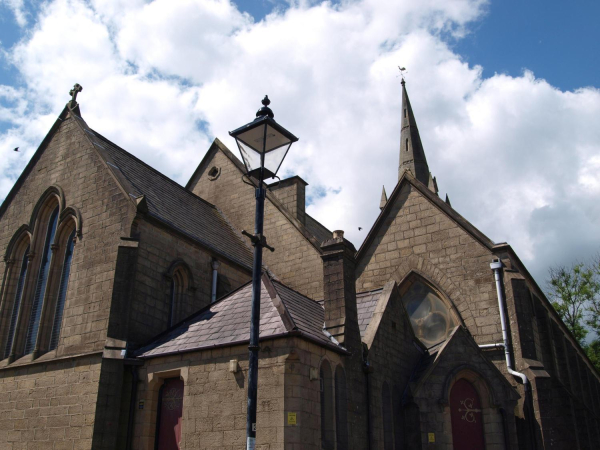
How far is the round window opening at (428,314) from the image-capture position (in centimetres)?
1888

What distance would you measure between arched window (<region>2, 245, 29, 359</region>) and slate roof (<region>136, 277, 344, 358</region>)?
19.1 feet

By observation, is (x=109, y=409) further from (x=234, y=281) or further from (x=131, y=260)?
(x=234, y=281)

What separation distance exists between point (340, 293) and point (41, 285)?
974 cm

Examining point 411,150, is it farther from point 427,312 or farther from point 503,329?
point 503,329

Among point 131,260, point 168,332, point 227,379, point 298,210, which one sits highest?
point 298,210

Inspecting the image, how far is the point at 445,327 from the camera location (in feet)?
61.8

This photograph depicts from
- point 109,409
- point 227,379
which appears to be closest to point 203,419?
point 227,379

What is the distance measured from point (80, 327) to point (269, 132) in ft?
28.9

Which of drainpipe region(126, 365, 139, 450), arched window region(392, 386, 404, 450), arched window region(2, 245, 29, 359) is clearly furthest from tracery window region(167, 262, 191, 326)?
arched window region(392, 386, 404, 450)

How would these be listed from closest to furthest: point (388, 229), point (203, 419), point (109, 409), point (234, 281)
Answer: point (203, 419)
point (109, 409)
point (234, 281)
point (388, 229)

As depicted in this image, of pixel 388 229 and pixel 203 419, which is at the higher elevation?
pixel 388 229

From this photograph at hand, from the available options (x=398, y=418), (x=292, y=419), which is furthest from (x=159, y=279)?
(x=398, y=418)

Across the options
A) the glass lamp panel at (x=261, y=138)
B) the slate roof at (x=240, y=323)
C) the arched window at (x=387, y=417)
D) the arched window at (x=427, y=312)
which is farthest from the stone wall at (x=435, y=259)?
the glass lamp panel at (x=261, y=138)

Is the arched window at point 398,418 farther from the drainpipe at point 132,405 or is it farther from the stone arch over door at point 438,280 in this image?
the drainpipe at point 132,405
